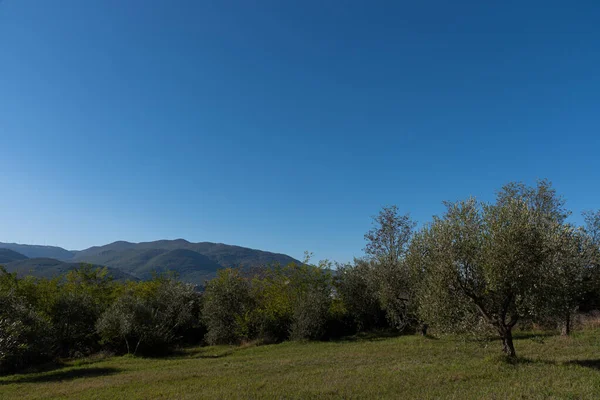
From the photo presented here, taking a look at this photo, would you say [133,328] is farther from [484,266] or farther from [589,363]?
[589,363]

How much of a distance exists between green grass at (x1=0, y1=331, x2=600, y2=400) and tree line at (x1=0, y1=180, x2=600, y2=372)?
2049mm

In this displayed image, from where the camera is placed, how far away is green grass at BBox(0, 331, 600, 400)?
45.0 feet

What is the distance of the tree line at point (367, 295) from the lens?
16.4 metres

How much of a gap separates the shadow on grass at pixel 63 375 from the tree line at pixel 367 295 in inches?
72.0

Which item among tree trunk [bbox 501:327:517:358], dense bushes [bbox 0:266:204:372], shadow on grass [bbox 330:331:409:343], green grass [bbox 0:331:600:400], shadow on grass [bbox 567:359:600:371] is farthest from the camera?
shadow on grass [bbox 330:331:409:343]

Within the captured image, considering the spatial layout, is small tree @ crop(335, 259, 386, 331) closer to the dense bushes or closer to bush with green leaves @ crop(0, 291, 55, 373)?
the dense bushes

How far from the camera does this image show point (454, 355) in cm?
2173

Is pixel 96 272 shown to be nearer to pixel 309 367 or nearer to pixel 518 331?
pixel 309 367

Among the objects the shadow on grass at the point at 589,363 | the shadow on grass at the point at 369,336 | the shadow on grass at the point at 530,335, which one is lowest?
the shadow on grass at the point at 369,336

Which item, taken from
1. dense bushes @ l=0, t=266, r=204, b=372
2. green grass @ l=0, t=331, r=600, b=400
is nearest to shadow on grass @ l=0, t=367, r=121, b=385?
green grass @ l=0, t=331, r=600, b=400

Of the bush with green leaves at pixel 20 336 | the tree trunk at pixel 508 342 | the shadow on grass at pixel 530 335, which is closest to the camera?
the tree trunk at pixel 508 342

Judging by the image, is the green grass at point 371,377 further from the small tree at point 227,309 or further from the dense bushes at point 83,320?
the small tree at point 227,309

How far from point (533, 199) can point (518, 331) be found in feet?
42.1

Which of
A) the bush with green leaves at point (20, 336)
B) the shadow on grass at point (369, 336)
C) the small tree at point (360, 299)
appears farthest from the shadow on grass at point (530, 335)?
the bush with green leaves at point (20, 336)
